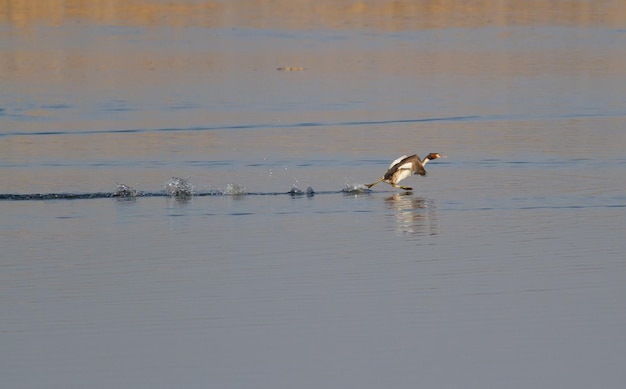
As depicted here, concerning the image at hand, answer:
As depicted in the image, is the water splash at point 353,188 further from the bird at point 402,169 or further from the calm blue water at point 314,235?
the bird at point 402,169

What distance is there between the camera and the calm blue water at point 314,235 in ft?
30.7

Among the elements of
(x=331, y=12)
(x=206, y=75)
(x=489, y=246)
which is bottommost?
(x=489, y=246)

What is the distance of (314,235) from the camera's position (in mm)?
14141

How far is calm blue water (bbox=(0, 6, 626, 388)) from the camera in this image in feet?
30.7

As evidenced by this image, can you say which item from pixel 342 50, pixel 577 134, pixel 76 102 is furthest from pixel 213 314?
pixel 342 50

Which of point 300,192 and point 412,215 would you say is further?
point 300,192

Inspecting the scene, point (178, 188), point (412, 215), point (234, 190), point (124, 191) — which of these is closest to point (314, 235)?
point (412, 215)

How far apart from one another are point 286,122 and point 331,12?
36566 mm

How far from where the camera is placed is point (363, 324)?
1016 centimetres

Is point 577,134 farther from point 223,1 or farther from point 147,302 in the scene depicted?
point 223,1

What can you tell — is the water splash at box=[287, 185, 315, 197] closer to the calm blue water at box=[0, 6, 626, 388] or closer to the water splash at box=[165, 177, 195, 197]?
the calm blue water at box=[0, 6, 626, 388]

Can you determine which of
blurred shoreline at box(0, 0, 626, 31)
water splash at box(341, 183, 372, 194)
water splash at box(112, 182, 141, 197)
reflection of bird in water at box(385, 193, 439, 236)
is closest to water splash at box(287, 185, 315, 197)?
water splash at box(341, 183, 372, 194)

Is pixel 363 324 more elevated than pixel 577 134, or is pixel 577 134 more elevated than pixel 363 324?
pixel 577 134

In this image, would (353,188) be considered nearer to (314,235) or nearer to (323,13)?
(314,235)
